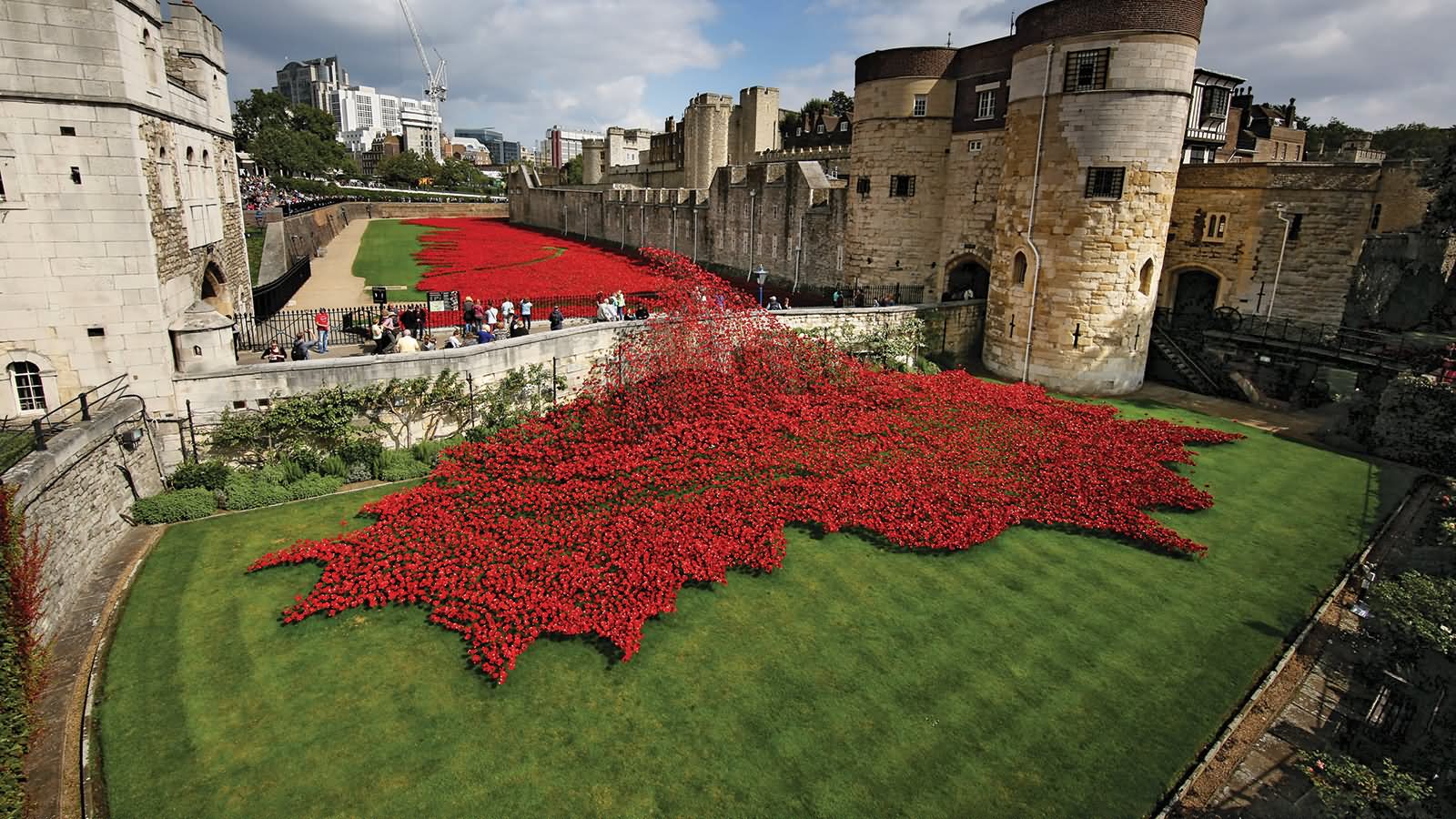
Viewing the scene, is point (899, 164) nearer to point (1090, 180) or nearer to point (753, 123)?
point (1090, 180)

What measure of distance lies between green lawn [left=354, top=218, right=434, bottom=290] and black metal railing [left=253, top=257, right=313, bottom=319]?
2.54 metres

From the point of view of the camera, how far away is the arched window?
1266cm

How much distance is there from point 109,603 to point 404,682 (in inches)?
201

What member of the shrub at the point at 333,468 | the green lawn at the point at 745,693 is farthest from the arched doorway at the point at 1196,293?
the shrub at the point at 333,468

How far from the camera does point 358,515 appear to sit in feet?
43.3

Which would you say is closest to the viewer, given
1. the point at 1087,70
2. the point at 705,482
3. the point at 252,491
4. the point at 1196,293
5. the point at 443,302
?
the point at 252,491

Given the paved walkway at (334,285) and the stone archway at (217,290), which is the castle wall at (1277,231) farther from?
the paved walkway at (334,285)

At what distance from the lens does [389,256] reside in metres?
41.7

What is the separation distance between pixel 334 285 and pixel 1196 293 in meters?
33.4

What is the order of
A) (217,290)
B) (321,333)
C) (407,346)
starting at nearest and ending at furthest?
(407,346) → (321,333) → (217,290)

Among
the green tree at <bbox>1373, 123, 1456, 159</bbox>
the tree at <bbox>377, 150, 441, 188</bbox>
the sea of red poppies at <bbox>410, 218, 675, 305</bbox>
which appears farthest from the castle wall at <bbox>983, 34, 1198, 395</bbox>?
the tree at <bbox>377, 150, 441, 188</bbox>

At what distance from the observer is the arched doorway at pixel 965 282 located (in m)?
26.3

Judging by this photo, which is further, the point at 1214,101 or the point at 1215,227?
the point at 1214,101

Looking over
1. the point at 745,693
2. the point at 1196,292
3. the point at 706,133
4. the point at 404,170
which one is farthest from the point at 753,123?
the point at 404,170
